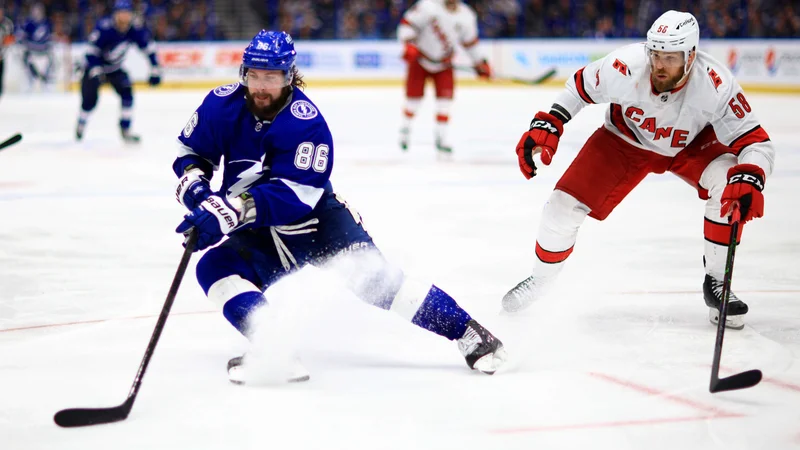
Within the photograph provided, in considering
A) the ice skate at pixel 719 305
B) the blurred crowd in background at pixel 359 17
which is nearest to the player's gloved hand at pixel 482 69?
the ice skate at pixel 719 305

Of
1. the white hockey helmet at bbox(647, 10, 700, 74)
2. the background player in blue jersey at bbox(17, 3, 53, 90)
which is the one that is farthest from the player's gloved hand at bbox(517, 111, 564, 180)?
the background player in blue jersey at bbox(17, 3, 53, 90)

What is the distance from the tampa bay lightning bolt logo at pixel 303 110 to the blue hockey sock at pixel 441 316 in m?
0.60

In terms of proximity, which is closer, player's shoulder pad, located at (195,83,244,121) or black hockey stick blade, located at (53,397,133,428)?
black hockey stick blade, located at (53,397,133,428)

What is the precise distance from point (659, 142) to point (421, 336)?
3.46 ft

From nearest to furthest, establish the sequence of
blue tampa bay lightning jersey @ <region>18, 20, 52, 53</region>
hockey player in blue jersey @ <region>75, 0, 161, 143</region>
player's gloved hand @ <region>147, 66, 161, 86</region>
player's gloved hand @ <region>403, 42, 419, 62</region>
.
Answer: player's gloved hand @ <region>403, 42, 419, 62</region>
hockey player in blue jersey @ <region>75, 0, 161, 143</region>
player's gloved hand @ <region>147, 66, 161, 86</region>
blue tampa bay lightning jersey @ <region>18, 20, 52, 53</region>

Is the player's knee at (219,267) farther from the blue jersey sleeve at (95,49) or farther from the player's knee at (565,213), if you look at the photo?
the blue jersey sleeve at (95,49)

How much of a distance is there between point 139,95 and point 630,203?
10.4 meters

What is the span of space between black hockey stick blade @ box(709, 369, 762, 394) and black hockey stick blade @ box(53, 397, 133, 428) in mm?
1523

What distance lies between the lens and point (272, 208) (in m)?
2.63

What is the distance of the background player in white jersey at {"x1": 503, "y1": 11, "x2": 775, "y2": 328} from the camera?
10.0ft

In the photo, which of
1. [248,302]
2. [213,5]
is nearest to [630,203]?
[248,302]

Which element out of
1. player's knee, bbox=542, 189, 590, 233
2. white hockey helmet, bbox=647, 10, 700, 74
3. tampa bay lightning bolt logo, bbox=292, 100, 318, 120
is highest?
white hockey helmet, bbox=647, 10, 700, 74

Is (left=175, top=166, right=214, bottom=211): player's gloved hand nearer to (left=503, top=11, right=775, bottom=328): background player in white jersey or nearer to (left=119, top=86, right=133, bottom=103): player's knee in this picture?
(left=503, top=11, right=775, bottom=328): background player in white jersey

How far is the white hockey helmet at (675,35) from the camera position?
9.83 feet
